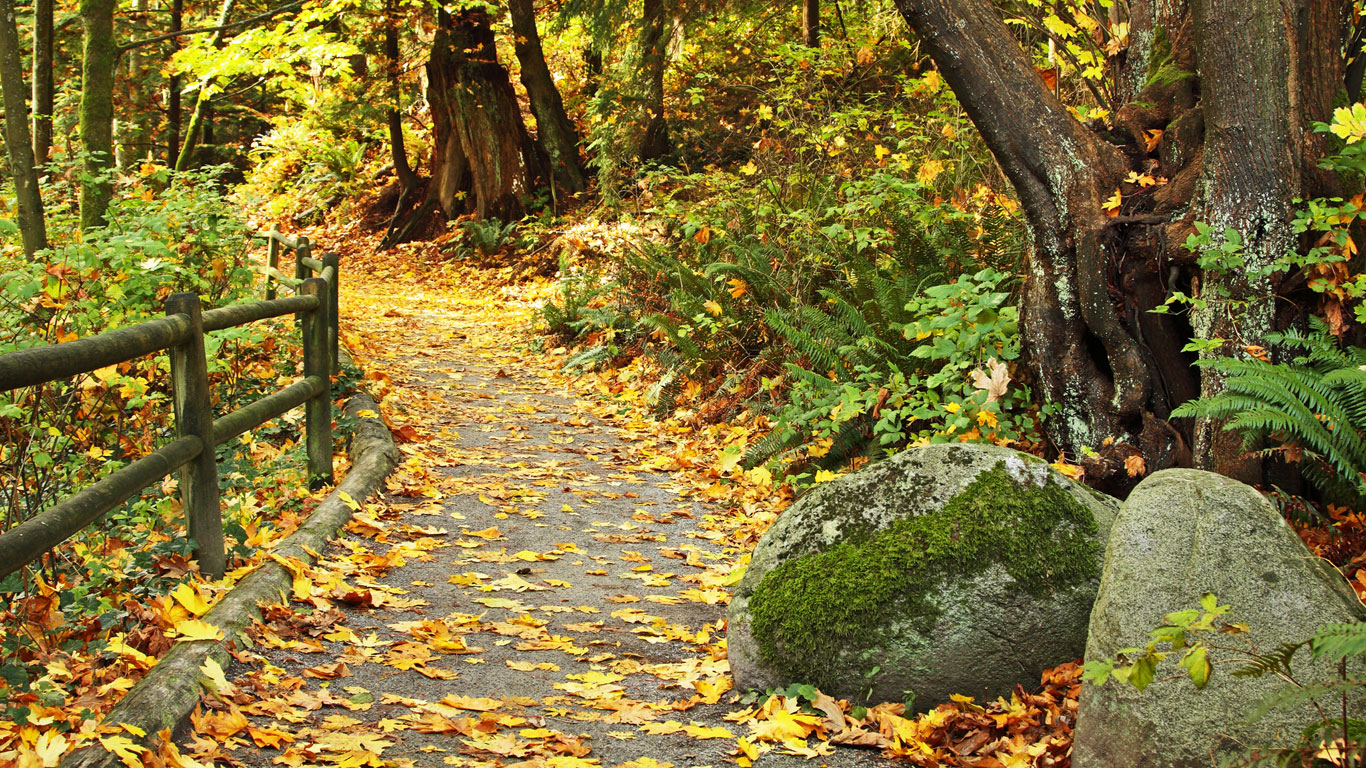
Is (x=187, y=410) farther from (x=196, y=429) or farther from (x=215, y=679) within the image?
(x=215, y=679)

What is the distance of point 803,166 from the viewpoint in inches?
394

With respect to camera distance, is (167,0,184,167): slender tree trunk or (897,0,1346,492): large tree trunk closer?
(897,0,1346,492): large tree trunk

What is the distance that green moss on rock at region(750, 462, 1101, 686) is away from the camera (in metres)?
3.72

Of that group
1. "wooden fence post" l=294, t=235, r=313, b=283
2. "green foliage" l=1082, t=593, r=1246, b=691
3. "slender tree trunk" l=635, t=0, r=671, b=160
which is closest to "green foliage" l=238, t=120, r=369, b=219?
"slender tree trunk" l=635, t=0, r=671, b=160

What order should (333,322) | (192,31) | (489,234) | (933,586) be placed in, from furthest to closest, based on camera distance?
(489,234) < (192,31) < (333,322) < (933,586)

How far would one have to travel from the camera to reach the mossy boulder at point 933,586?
364cm

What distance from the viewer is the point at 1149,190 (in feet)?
16.9

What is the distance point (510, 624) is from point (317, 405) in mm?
2394

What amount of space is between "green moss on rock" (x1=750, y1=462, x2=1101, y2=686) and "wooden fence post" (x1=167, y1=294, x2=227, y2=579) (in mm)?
2393

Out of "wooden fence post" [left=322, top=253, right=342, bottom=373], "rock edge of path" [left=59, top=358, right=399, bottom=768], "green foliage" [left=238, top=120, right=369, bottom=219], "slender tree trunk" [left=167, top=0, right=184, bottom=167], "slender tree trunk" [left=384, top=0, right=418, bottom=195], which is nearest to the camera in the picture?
"rock edge of path" [left=59, top=358, right=399, bottom=768]

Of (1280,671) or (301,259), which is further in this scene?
(301,259)

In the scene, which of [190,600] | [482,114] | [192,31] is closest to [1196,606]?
[190,600]

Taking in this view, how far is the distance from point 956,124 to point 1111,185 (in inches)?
135

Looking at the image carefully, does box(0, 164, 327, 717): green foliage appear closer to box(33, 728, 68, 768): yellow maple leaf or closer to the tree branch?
box(33, 728, 68, 768): yellow maple leaf
